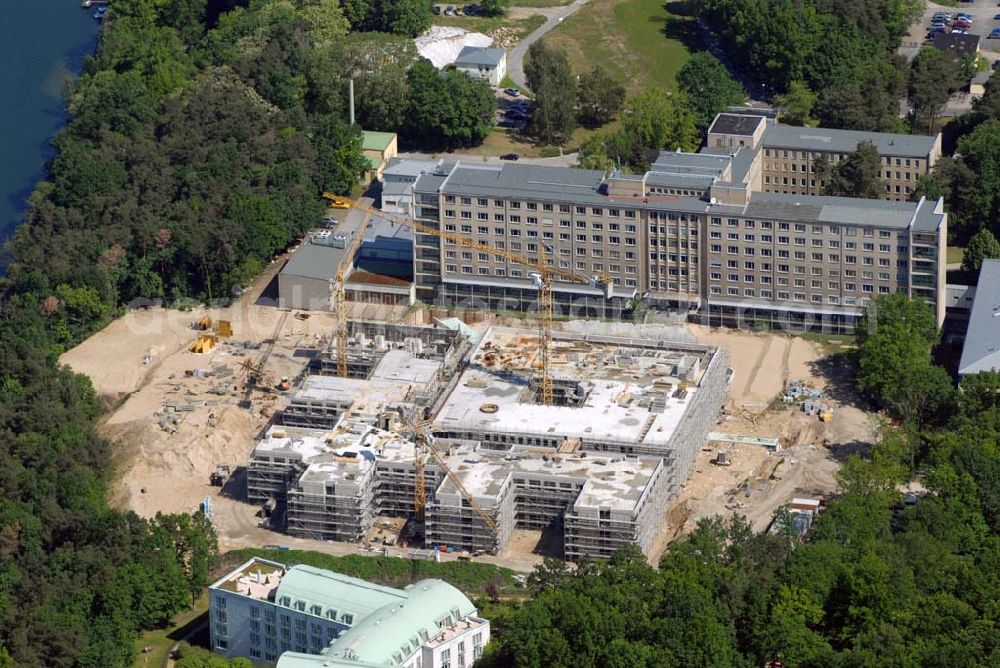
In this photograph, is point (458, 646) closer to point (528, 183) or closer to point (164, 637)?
point (164, 637)

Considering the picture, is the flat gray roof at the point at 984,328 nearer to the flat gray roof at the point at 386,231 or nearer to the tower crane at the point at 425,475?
the tower crane at the point at 425,475

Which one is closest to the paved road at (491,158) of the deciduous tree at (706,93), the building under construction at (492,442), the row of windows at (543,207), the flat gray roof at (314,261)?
the deciduous tree at (706,93)

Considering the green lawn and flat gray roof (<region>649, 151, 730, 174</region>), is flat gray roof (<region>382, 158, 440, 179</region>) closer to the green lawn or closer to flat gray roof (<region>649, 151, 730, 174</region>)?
flat gray roof (<region>649, 151, 730, 174</region>)

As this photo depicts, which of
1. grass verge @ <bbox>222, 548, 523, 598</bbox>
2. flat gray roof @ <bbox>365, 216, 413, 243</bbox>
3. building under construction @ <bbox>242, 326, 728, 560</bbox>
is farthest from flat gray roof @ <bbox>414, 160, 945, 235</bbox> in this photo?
grass verge @ <bbox>222, 548, 523, 598</bbox>

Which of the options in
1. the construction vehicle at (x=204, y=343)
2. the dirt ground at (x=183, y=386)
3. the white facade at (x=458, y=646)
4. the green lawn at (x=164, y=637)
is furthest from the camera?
the construction vehicle at (x=204, y=343)

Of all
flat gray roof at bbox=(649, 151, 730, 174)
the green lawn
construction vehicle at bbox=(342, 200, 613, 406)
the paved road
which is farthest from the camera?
the paved road

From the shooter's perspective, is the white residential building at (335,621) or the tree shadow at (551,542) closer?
the white residential building at (335,621)
